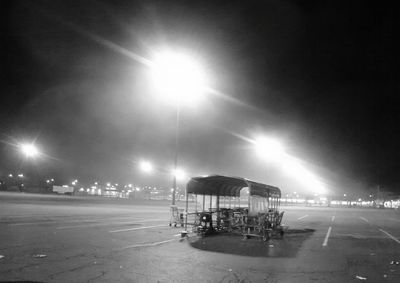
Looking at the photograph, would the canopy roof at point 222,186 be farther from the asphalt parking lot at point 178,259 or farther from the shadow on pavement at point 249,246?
the asphalt parking lot at point 178,259

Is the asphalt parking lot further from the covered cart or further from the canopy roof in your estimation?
the canopy roof

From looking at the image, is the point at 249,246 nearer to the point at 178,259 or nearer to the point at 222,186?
the point at 178,259

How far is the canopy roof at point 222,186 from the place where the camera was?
63.0 feet

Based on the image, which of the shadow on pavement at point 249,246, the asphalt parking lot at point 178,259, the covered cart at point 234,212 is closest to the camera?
the asphalt parking lot at point 178,259

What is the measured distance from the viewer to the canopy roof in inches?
756

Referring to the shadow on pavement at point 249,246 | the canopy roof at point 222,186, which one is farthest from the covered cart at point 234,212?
the shadow on pavement at point 249,246

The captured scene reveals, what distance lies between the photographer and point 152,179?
458 ft

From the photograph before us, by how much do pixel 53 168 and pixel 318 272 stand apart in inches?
4892

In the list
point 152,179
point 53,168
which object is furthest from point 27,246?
point 152,179

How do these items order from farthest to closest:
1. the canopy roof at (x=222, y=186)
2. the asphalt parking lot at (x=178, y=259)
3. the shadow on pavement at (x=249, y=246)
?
the canopy roof at (x=222, y=186) < the shadow on pavement at (x=249, y=246) < the asphalt parking lot at (x=178, y=259)

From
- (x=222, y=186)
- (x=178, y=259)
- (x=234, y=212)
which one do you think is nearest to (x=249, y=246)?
(x=178, y=259)

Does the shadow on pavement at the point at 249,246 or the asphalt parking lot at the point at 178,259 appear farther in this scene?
the shadow on pavement at the point at 249,246

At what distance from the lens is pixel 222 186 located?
2262 centimetres

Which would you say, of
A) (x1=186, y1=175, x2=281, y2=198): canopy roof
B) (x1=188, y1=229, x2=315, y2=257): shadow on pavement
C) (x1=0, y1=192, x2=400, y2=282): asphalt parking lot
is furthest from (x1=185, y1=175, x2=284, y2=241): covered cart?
(x1=0, y1=192, x2=400, y2=282): asphalt parking lot
